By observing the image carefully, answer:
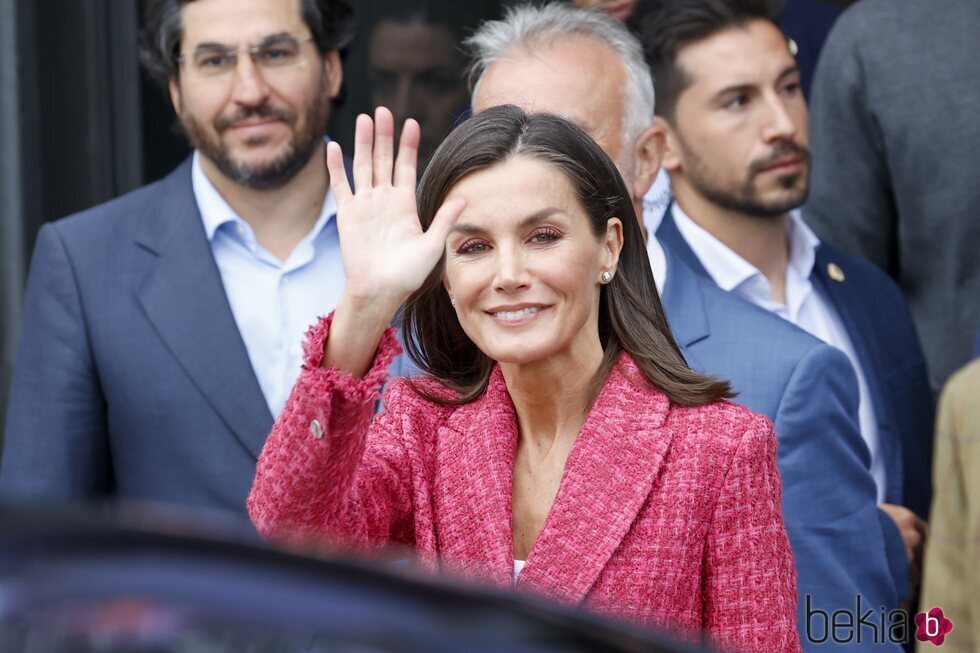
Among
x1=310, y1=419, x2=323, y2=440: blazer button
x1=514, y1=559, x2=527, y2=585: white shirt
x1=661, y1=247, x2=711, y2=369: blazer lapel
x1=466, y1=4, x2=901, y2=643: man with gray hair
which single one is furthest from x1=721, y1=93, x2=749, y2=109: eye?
x1=310, y1=419, x2=323, y2=440: blazer button

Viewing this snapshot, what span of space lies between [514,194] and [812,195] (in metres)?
2.17

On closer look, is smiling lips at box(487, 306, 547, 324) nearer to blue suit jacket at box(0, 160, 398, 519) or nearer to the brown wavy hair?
the brown wavy hair

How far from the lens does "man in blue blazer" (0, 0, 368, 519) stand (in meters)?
3.82

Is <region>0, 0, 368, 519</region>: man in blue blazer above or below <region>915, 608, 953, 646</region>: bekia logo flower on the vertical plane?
→ above

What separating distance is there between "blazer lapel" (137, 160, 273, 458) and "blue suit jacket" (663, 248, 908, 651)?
107cm

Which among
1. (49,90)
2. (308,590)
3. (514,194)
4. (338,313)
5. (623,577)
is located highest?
(49,90)

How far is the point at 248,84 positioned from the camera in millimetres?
4105

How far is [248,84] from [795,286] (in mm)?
1475

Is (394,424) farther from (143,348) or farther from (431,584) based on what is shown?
(431,584)

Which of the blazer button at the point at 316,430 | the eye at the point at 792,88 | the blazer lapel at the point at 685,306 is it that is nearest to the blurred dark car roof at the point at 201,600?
the blazer button at the point at 316,430

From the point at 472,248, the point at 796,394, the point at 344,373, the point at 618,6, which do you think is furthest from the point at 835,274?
the point at 344,373

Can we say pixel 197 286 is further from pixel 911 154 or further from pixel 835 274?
pixel 911 154

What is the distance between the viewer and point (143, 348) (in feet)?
12.7

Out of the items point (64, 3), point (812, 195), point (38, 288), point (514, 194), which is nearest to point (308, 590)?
point (514, 194)
